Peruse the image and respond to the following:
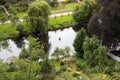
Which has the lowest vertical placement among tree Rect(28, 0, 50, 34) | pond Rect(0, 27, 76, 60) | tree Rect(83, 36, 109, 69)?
pond Rect(0, 27, 76, 60)

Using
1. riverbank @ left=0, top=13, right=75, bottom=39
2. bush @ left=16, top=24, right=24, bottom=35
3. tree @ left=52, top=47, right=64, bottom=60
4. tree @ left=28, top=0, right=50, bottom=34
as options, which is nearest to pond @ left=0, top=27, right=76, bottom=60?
riverbank @ left=0, top=13, right=75, bottom=39

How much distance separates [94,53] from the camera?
3020 cm

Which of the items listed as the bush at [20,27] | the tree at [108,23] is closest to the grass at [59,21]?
the bush at [20,27]

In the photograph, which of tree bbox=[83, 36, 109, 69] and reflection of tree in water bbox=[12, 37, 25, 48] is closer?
tree bbox=[83, 36, 109, 69]

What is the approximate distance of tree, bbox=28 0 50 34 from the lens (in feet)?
131

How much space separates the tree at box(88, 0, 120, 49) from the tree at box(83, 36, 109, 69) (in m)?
1.26

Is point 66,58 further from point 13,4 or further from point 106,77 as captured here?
point 13,4

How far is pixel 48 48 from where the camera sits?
37438 millimetres

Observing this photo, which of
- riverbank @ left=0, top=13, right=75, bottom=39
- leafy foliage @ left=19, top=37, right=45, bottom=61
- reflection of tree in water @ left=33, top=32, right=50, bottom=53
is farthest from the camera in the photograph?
riverbank @ left=0, top=13, right=75, bottom=39

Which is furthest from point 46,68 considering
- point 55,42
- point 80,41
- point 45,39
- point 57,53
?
point 45,39

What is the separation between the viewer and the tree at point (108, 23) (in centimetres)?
3044

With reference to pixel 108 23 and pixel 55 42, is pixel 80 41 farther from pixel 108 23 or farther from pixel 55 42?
pixel 55 42

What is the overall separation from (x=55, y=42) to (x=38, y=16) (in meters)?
4.00

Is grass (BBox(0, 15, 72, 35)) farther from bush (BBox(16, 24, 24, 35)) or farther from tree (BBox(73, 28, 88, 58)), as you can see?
tree (BBox(73, 28, 88, 58))
